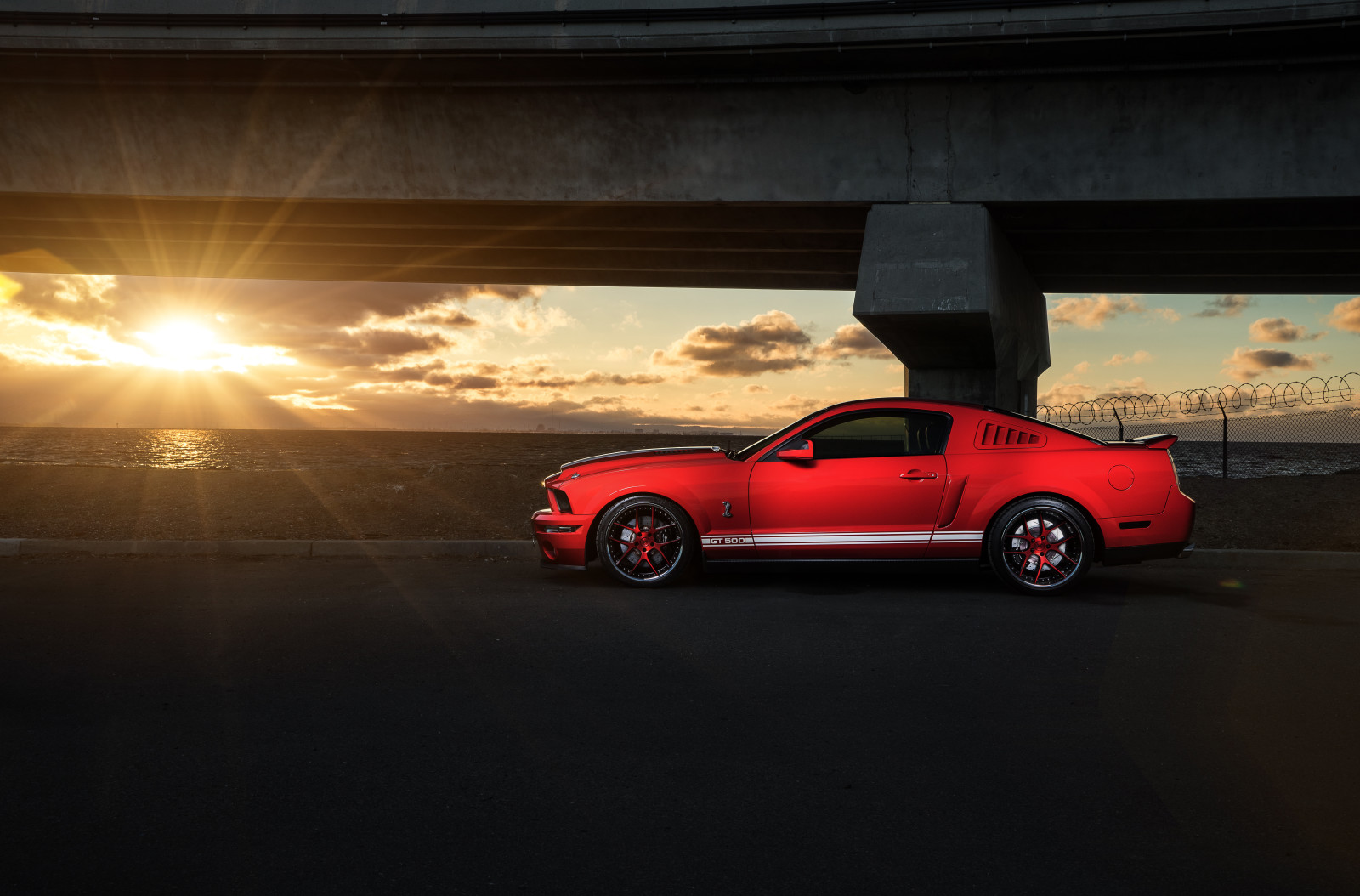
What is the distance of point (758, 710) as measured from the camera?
4434mm

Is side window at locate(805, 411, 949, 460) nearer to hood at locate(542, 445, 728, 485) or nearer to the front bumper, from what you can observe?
hood at locate(542, 445, 728, 485)

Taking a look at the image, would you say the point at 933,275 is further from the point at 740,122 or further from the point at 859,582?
the point at 859,582

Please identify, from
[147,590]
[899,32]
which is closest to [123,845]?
[147,590]

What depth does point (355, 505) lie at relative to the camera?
13172 millimetres

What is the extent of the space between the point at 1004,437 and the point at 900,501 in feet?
3.24

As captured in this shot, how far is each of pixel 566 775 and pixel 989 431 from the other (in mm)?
5274

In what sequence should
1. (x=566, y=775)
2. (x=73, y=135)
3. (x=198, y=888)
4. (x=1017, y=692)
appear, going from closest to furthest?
(x=198, y=888)
(x=566, y=775)
(x=1017, y=692)
(x=73, y=135)

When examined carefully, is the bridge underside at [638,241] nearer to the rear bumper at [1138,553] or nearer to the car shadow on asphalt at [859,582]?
the car shadow on asphalt at [859,582]

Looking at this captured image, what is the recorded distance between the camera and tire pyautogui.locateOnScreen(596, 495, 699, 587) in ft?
26.0

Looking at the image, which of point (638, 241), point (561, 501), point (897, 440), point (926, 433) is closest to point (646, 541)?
point (561, 501)

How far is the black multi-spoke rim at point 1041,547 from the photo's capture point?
760 centimetres

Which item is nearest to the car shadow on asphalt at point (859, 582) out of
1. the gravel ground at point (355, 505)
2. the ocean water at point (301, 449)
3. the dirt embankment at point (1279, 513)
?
the dirt embankment at point (1279, 513)

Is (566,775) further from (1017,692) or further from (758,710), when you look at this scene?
(1017,692)

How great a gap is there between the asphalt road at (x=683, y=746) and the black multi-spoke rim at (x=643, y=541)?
2.61 ft
